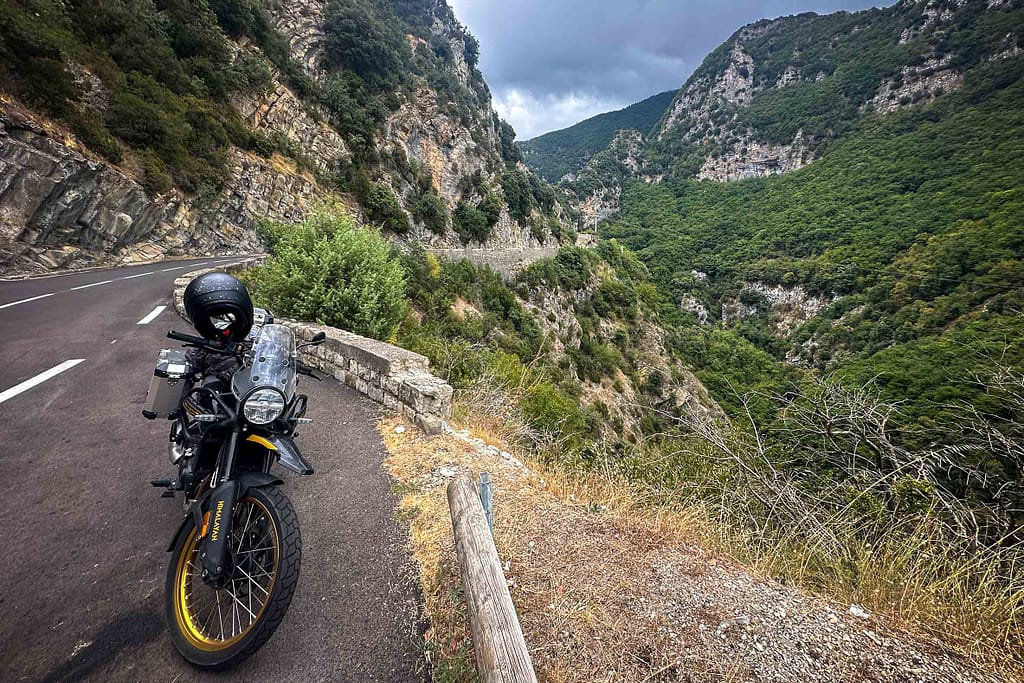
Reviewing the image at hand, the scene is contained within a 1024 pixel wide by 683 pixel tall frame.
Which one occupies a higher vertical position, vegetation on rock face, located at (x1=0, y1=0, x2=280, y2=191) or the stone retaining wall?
vegetation on rock face, located at (x1=0, y1=0, x2=280, y2=191)

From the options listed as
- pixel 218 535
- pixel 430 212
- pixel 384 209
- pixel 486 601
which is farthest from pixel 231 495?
pixel 430 212

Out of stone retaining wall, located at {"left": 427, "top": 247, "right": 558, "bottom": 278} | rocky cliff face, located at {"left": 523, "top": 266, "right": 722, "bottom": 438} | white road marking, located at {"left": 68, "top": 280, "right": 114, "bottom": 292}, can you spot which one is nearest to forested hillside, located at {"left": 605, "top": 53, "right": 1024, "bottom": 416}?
rocky cliff face, located at {"left": 523, "top": 266, "right": 722, "bottom": 438}

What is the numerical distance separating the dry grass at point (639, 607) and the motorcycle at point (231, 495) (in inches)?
36.7

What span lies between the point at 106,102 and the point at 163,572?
922 inches

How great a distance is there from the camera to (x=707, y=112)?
441 ft

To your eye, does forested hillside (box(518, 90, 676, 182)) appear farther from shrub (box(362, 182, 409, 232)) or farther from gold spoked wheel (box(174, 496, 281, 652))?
gold spoked wheel (box(174, 496, 281, 652))

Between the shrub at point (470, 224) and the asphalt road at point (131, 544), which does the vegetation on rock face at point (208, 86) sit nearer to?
the shrub at point (470, 224)

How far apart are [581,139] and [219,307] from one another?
6679 inches

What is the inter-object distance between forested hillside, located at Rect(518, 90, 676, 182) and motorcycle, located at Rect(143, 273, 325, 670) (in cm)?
12736

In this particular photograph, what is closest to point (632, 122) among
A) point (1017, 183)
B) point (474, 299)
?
point (1017, 183)

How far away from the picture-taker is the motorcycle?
5.87 ft

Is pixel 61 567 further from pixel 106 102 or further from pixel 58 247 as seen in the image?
Answer: pixel 106 102

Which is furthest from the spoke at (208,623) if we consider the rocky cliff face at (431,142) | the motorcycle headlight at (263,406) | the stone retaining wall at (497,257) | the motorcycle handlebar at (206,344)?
the rocky cliff face at (431,142)

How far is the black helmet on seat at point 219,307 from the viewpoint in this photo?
2.27m
